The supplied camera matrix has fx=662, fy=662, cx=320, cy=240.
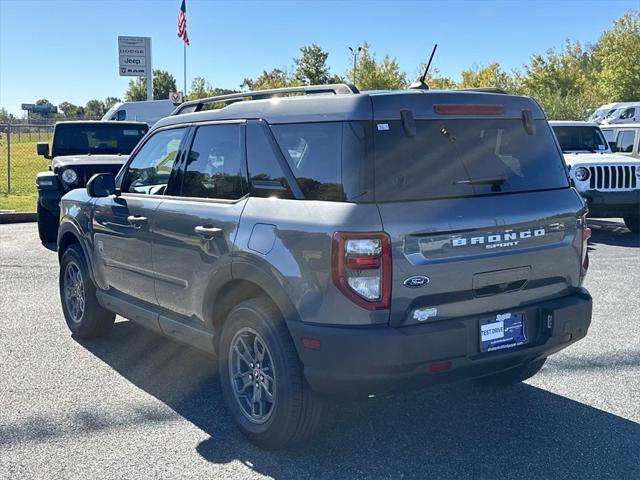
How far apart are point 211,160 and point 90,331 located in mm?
2282

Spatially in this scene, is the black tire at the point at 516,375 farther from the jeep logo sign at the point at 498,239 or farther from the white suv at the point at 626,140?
the white suv at the point at 626,140

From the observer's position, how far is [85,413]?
412cm

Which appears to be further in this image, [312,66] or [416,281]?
[312,66]

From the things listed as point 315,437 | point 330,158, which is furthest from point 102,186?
point 315,437

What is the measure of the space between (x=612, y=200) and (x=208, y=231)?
29.2ft

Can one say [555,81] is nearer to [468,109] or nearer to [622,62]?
[622,62]

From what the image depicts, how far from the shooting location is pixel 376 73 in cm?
4125

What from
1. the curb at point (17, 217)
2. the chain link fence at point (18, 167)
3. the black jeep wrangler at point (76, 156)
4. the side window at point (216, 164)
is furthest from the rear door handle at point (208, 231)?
the chain link fence at point (18, 167)

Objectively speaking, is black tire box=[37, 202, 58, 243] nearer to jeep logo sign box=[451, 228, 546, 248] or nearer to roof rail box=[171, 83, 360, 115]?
roof rail box=[171, 83, 360, 115]

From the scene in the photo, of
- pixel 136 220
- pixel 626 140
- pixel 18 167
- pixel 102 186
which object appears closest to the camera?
pixel 136 220

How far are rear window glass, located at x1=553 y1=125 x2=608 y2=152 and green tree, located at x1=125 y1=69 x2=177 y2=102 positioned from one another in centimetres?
4890

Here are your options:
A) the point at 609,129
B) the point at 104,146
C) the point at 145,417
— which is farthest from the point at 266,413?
the point at 609,129

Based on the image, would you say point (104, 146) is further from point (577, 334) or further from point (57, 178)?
point (577, 334)

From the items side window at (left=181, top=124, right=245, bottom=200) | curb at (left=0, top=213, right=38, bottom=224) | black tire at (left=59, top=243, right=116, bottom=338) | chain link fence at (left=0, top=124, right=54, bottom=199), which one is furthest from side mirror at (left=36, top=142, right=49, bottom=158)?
side window at (left=181, top=124, right=245, bottom=200)
